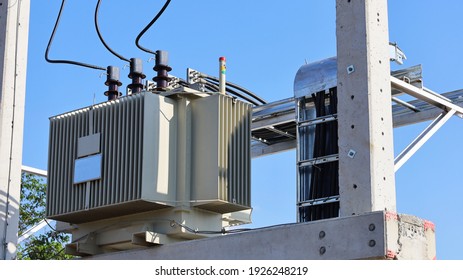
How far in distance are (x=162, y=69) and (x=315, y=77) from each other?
1.39 metres

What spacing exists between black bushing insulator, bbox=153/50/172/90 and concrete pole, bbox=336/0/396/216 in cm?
204

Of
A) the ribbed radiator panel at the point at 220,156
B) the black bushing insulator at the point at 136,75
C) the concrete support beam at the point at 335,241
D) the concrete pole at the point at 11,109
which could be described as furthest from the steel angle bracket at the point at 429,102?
the concrete pole at the point at 11,109

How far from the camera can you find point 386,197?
6086mm

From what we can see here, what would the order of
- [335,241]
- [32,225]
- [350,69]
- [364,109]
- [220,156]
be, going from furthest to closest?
[32,225]
[220,156]
[350,69]
[364,109]
[335,241]

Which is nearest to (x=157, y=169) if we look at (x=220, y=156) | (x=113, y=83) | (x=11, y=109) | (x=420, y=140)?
(x=220, y=156)

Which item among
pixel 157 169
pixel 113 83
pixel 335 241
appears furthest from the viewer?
pixel 113 83

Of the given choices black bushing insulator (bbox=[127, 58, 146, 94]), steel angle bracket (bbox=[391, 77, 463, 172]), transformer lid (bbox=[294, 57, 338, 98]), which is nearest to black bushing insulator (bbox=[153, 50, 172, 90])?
black bushing insulator (bbox=[127, 58, 146, 94])

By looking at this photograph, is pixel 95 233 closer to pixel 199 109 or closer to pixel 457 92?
pixel 199 109

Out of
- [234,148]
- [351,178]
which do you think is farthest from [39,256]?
[351,178]

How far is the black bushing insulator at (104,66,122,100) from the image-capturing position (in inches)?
336

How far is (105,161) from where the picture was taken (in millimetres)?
7578

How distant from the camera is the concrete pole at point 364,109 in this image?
6078 millimetres

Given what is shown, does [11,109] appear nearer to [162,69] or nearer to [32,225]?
[162,69]
